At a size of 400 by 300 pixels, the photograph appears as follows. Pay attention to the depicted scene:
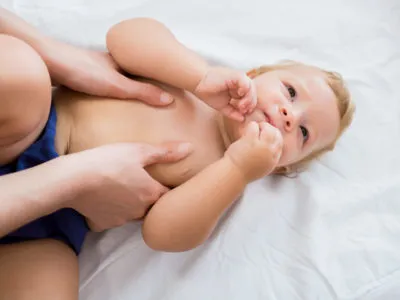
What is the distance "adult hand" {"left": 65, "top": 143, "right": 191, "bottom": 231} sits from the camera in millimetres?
793

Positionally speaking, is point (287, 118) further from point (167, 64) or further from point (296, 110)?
point (167, 64)

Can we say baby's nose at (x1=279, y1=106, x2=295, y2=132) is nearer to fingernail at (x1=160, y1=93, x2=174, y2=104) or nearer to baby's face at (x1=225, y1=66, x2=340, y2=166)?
baby's face at (x1=225, y1=66, x2=340, y2=166)

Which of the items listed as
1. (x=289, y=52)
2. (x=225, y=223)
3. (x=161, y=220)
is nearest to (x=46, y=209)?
(x=161, y=220)

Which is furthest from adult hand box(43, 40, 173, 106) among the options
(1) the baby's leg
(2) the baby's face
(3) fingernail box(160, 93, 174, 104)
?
(1) the baby's leg

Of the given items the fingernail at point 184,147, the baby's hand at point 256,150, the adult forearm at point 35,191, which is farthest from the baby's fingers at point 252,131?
the adult forearm at point 35,191

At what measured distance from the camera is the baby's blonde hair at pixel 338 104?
1.01 m

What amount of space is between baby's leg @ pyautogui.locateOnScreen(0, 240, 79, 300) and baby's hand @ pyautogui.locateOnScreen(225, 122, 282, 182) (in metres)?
0.32

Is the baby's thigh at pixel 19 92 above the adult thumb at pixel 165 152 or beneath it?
above

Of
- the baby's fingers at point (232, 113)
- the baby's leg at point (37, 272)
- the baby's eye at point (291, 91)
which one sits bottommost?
the baby's leg at point (37, 272)

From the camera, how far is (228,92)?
0.91 meters

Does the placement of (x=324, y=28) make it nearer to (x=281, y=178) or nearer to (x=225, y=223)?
(x=281, y=178)

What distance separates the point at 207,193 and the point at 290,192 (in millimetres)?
230

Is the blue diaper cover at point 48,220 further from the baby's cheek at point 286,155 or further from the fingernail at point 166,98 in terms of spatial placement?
the baby's cheek at point 286,155

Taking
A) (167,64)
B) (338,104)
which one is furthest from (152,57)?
(338,104)
